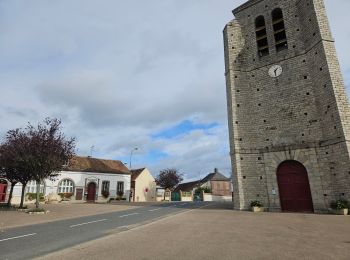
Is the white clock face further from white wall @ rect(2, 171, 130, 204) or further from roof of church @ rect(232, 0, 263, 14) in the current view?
white wall @ rect(2, 171, 130, 204)

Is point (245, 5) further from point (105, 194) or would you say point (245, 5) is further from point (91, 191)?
point (91, 191)

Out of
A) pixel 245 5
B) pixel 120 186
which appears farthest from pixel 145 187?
pixel 245 5

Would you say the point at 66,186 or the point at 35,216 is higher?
the point at 66,186

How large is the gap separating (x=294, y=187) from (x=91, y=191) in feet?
92.5

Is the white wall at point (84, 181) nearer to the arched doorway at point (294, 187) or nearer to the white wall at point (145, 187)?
the white wall at point (145, 187)

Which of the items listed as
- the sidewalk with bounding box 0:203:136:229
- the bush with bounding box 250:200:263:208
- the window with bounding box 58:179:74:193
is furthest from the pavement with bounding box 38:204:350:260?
the window with bounding box 58:179:74:193

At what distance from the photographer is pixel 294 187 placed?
17094 millimetres

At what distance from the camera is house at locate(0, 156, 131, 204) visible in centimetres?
3220

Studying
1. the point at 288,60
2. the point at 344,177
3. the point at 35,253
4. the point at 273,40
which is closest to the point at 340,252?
the point at 35,253

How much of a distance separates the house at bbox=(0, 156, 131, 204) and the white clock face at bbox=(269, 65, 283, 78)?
81.8ft

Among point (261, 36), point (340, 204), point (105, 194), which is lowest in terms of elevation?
point (340, 204)

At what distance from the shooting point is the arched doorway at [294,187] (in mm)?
16606

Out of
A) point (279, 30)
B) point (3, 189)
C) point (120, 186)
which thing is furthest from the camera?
point (120, 186)

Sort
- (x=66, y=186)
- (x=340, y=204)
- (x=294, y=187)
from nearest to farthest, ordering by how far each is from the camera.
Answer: (x=340, y=204), (x=294, y=187), (x=66, y=186)
